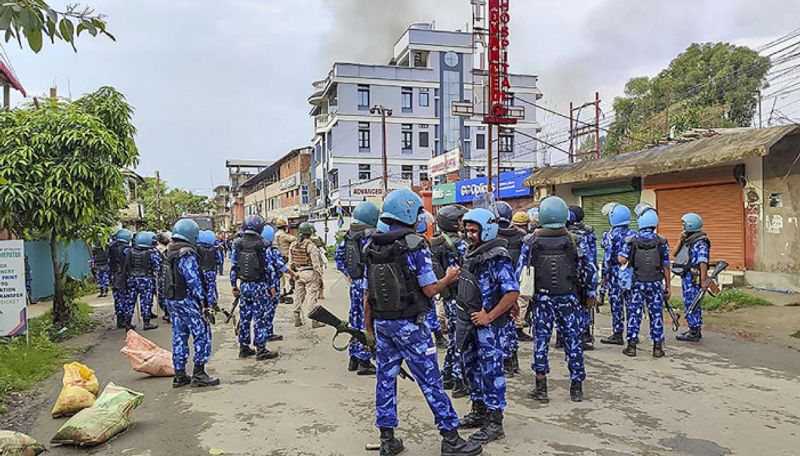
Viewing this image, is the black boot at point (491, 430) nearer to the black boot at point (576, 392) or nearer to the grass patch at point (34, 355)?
the black boot at point (576, 392)

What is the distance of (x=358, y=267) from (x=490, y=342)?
3.13m

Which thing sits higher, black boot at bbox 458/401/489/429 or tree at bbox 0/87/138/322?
tree at bbox 0/87/138/322

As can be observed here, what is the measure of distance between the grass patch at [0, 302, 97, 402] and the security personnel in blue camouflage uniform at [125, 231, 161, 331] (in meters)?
0.97

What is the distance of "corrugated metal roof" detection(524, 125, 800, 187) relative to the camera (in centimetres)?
1058

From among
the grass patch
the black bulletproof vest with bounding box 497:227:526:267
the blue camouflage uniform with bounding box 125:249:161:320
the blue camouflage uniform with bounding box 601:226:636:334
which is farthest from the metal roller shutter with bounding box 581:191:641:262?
the grass patch

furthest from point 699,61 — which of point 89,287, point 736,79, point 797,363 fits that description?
point 89,287

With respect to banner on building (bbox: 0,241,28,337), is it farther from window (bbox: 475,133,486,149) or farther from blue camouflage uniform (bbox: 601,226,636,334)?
window (bbox: 475,133,486,149)

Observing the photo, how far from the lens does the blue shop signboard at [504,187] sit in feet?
67.0

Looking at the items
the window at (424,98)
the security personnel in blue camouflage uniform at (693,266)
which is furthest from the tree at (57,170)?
the window at (424,98)

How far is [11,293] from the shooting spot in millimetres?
7293

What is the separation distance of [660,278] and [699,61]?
96.7 ft

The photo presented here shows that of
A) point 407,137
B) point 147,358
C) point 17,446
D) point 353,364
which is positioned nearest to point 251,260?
point 147,358

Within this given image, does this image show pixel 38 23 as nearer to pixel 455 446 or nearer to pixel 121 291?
pixel 455 446

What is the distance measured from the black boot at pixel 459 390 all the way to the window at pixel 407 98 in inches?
1605
